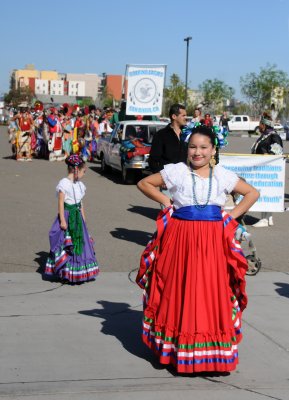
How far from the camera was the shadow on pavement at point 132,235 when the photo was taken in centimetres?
1065

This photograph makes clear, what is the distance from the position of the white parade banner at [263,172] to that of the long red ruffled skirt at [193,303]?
22.8ft

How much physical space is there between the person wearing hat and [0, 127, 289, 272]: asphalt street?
227 mm

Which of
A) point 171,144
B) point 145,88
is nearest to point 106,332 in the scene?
point 171,144

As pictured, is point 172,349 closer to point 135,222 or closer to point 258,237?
point 258,237

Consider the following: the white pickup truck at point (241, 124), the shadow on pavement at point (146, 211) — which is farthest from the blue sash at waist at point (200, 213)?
the white pickup truck at point (241, 124)

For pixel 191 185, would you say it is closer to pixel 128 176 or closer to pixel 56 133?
pixel 128 176

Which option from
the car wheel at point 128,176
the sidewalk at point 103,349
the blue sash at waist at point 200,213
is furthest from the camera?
the car wheel at point 128,176

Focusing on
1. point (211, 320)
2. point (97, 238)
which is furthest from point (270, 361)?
point (97, 238)

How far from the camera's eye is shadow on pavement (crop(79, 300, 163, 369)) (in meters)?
5.51

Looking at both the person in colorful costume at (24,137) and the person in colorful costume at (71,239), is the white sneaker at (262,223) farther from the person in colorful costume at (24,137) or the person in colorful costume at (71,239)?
the person in colorful costume at (24,137)

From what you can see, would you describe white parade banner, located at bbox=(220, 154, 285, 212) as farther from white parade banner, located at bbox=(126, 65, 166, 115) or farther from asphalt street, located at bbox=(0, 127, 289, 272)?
white parade banner, located at bbox=(126, 65, 166, 115)

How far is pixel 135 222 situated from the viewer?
1237 cm

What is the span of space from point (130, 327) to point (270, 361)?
1354 millimetres

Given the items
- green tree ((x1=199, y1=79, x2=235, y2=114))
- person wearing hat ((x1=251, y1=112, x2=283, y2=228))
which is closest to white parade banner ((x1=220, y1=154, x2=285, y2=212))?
person wearing hat ((x1=251, y1=112, x2=283, y2=228))
